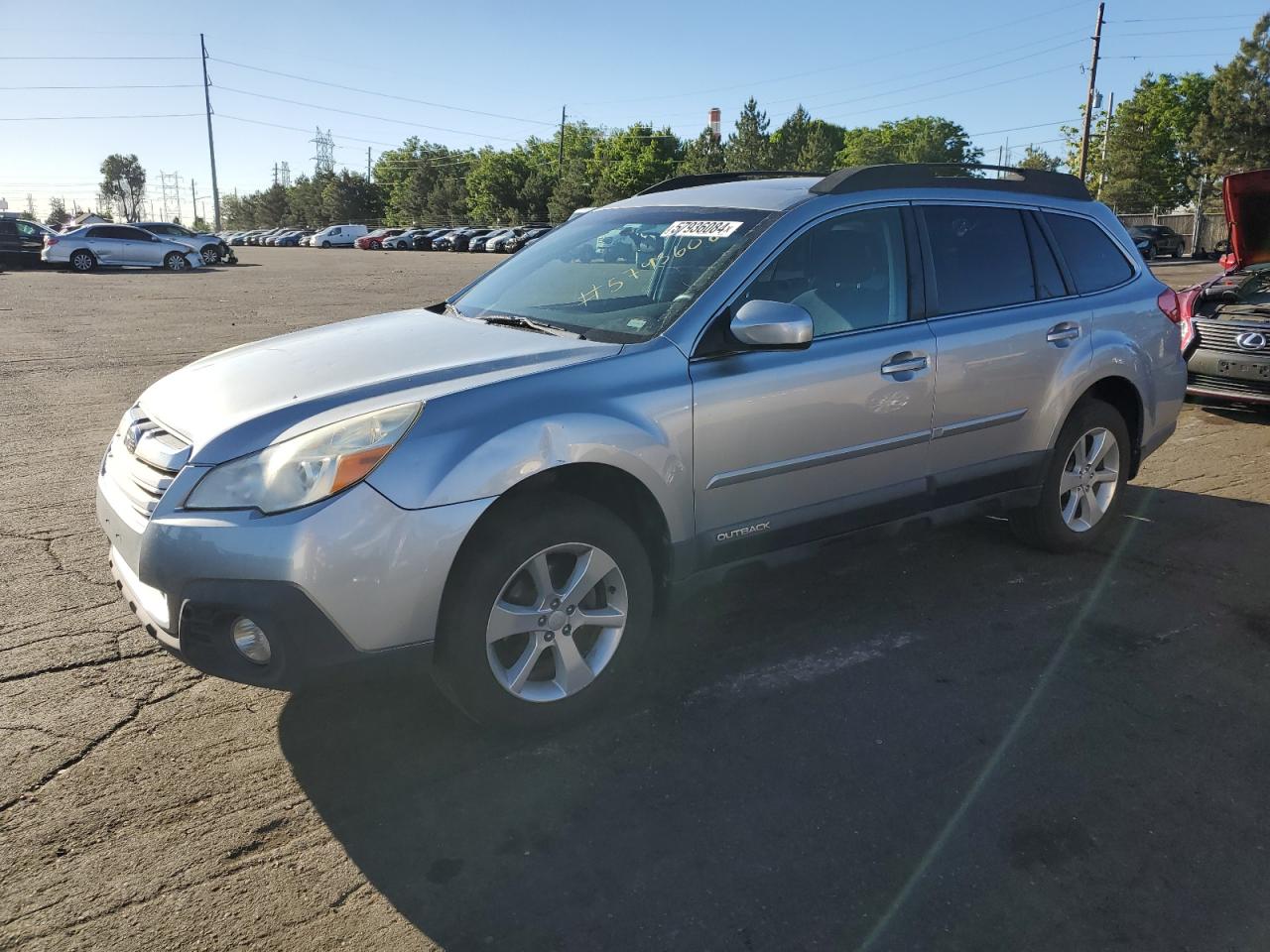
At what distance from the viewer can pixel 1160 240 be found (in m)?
41.6

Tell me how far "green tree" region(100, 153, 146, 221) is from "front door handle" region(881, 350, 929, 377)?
172m

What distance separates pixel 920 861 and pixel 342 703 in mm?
2014

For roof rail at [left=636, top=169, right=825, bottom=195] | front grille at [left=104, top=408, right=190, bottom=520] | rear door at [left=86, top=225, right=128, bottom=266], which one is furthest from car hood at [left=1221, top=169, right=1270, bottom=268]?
rear door at [left=86, top=225, right=128, bottom=266]

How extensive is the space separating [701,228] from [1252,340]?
6328 millimetres

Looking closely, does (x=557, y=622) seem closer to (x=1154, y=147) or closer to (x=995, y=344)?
(x=995, y=344)

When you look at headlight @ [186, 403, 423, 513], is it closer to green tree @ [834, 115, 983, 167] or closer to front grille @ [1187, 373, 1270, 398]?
front grille @ [1187, 373, 1270, 398]

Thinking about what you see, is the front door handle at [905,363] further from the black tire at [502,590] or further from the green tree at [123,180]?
the green tree at [123,180]

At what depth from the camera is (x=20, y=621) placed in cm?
397

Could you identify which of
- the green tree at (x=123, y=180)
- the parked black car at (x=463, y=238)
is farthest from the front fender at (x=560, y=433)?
the green tree at (x=123, y=180)

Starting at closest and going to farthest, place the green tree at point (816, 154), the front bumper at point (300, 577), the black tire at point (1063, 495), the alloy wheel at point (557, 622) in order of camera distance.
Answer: the front bumper at point (300, 577) → the alloy wheel at point (557, 622) → the black tire at point (1063, 495) → the green tree at point (816, 154)

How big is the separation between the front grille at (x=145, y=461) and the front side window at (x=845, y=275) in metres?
2.03

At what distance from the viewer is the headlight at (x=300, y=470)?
2.72 m

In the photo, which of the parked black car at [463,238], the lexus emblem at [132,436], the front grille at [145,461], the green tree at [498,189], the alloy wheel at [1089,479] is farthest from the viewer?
the green tree at [498,189]

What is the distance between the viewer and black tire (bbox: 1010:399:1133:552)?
185 inches
